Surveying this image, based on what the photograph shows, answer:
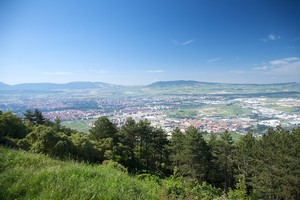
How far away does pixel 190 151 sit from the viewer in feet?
88.6

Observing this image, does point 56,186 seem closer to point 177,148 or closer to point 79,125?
point 177,148

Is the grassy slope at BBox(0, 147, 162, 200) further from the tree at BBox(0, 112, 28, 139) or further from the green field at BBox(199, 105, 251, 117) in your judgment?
the green field at BBox(199, 105, 251, 117)

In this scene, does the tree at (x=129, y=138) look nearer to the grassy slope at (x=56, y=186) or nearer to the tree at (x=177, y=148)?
the tree at (x=177, y=148)

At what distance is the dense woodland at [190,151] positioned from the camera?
1920 cm

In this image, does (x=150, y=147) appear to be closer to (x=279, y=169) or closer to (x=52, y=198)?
(x=279, y=169)

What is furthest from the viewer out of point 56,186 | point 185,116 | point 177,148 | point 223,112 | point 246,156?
point 223,112

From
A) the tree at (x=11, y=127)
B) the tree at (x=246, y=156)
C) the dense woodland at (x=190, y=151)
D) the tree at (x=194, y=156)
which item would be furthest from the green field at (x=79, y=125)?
the tree at (x=246, y=156)

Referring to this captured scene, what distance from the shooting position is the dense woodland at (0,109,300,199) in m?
19.2

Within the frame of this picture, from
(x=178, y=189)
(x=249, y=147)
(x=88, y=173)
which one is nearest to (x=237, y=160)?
(x=249, y=147)

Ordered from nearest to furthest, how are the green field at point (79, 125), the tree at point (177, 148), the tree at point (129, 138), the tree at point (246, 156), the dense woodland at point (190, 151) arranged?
the dense woodland at point (190, 151) < the tree at point (246, 156) < the tree at point (177, 148) < the tree at point (129, 138) < the green field at point (79, 125)

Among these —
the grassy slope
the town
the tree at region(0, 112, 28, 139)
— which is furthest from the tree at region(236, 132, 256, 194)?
the town

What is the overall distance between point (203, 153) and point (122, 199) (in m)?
→ 26.7

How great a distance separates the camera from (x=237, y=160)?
95.1ft

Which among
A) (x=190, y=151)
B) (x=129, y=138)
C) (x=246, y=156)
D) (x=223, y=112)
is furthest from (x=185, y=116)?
(x=190, y=151)
